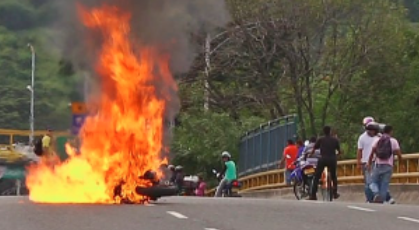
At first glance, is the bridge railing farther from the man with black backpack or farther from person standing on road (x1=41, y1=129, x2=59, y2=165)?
the man with black backpack

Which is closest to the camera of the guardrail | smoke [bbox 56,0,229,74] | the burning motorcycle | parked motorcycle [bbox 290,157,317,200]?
the burning motorcycle

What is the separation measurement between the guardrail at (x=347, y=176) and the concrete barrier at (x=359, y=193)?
0.87 ft

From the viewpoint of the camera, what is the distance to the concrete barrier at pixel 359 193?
31.6 m

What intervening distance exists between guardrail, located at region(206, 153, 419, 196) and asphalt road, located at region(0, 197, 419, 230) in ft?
35.6

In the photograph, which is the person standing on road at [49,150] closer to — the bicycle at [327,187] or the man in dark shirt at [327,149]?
the man in dark shirt at [327,149]

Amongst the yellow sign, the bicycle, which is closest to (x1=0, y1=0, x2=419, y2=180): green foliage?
the bicycle

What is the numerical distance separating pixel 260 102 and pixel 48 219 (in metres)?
35.8

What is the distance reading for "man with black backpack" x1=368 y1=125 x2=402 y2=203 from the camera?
26281 mm

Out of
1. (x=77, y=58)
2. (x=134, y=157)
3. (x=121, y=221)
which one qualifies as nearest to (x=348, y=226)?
(x=121, y=221)

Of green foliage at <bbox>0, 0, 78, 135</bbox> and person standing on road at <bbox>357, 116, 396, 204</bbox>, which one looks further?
person standing on road at <bbox>357, 116, 396, 204</bbox>

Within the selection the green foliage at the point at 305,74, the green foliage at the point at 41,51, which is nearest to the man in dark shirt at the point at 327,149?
the green foliage at the point at 41,51

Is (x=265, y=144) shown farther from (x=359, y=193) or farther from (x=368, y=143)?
(x=368, y=143)

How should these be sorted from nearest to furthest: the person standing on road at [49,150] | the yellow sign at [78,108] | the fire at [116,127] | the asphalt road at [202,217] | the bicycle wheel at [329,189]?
the asphalt road at [202,217] → the fire at [116,127] → the yellow sign at [78,108] → the person standing on road at [49,150] → the bicycle wheel at [329,189]

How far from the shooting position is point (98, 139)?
22281 millimetres
